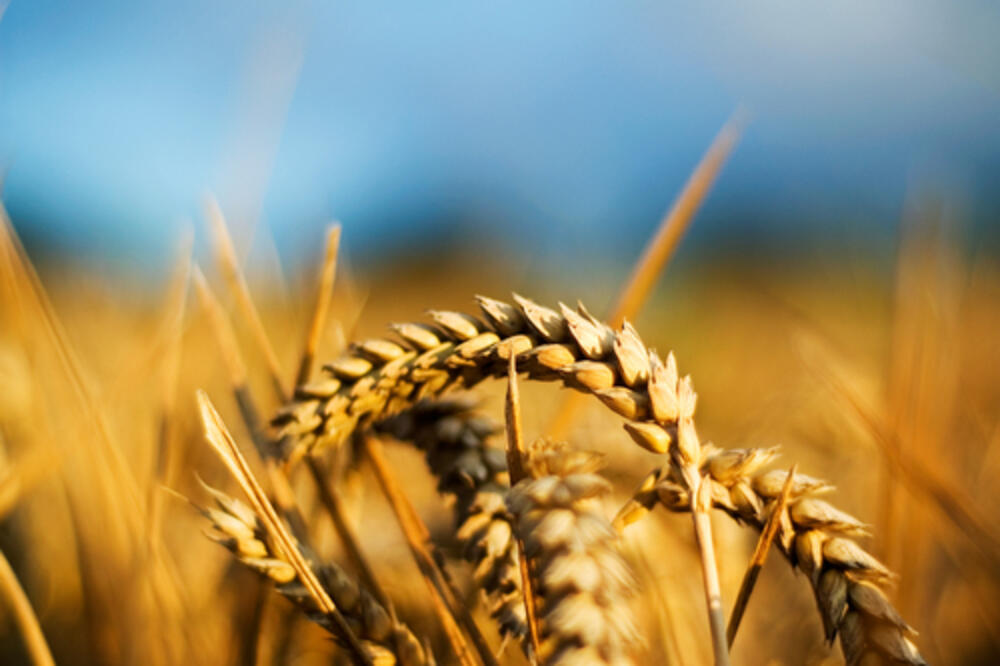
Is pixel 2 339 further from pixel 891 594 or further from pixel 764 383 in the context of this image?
pixel 764 383

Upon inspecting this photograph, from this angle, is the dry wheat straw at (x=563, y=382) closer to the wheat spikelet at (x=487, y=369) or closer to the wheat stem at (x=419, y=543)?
the wheat spikelet at (x=487, y=369)

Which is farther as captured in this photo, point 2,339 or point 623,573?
point 2,339

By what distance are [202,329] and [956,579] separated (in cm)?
129

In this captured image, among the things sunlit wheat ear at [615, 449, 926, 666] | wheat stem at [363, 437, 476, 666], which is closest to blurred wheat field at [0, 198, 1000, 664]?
wheat stem at [363, 437, 476, 666]

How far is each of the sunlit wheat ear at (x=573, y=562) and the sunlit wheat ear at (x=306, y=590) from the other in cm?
15

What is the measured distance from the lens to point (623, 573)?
0.32 meters

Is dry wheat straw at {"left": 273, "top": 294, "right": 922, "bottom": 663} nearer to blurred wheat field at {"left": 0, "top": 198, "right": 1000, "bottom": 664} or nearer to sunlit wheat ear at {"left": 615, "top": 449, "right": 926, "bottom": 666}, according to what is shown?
sunlit wheat ear at {"left": 615, "top": 449, "right": 926, "bottom": 666}

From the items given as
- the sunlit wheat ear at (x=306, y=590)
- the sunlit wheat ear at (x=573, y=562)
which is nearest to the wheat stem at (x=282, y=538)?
the sunlit wheat ear at (x=306, y=590)

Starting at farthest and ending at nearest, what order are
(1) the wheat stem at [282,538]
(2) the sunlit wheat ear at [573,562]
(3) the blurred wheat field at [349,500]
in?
(3) the blurred wheat field at [349,500]
(1) the wheat stem at [282,538]
(2) the sunlit wheat ear at [573,562]

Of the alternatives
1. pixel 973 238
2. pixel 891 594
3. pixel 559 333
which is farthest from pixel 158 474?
pixel 973 238

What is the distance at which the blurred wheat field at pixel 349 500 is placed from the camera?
0.69 m

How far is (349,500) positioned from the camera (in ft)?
2.67

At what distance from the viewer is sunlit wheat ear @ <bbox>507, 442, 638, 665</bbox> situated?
0.97 ft

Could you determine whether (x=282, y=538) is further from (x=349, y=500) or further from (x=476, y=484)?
(x=349, y=500)
